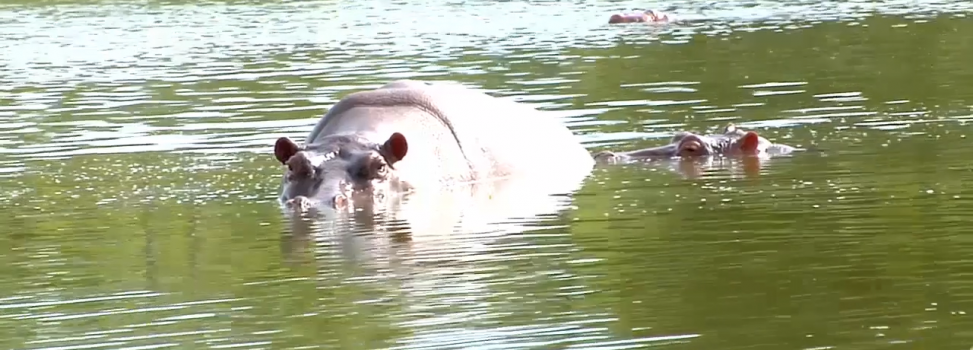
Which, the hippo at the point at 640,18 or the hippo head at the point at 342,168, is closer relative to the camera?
the hippo head at the point at 342,168

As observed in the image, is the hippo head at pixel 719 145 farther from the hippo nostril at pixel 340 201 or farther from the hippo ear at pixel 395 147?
the hippo nostril at pixel 340 201

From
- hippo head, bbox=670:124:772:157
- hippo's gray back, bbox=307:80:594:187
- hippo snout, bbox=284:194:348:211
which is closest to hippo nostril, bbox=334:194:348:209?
hippo snout, bbox=284:194:348:211

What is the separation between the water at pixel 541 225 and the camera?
6.04 metres

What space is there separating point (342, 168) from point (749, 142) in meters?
2.41

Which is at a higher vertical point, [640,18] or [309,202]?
[309,202]

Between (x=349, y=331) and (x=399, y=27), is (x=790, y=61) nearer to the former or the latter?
(x=399, y=27)

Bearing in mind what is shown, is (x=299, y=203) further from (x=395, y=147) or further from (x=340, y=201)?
(x=395, y=147)

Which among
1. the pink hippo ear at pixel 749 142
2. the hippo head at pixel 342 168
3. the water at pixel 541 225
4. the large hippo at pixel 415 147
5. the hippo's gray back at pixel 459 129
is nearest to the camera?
the water at pixel 541 225

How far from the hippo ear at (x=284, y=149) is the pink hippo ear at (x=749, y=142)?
8.45ft

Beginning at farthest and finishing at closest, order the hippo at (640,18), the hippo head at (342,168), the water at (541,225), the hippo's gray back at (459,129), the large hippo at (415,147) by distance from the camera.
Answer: the hippo at (640,18) < the hippo's gray back at (459,129) < the large hippo at (415,147) < the hippo head at (342,168) < the water at (541,225)

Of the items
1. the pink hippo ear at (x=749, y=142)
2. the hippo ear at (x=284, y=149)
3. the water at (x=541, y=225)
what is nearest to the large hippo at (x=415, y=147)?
the hippo ear at (x=284, y=149)

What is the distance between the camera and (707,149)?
37.6 feet

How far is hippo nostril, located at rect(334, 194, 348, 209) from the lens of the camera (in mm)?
9570

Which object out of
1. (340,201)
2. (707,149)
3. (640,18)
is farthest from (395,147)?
(640,18)
